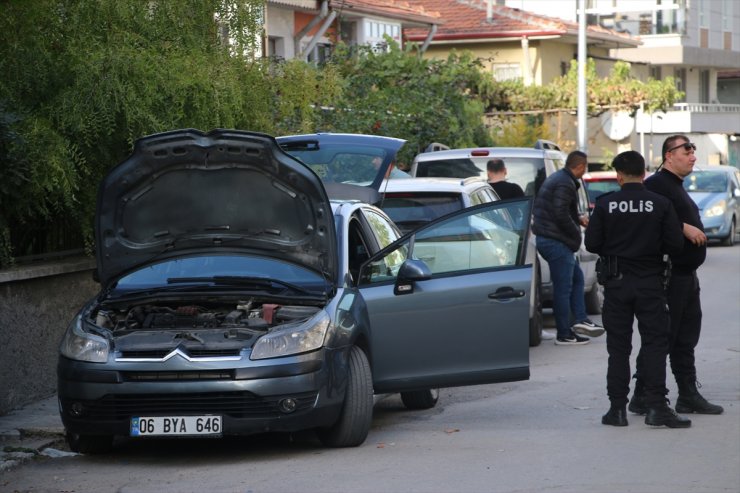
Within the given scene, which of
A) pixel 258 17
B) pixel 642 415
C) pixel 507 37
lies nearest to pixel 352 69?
pixel 258 17

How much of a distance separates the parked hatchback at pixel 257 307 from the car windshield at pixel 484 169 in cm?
698

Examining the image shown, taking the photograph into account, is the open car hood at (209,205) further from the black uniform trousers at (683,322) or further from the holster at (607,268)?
the black uniform trousers at (683,322)

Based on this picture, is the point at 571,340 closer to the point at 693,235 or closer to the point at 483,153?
the point at 483,153

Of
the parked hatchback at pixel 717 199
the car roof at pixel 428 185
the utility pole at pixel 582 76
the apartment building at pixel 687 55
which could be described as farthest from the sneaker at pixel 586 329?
the apartment building at pixel 687 55

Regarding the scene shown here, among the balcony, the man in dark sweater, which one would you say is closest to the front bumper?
the man in dark sweater

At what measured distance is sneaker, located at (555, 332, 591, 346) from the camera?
49.1 ft

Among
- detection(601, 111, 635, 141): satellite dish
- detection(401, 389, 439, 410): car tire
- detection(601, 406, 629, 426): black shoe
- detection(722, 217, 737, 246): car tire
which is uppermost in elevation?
detection(601, 111, 635, 141): satellite dish

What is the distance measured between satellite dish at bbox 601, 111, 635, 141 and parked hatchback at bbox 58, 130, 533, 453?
33472 millimetres

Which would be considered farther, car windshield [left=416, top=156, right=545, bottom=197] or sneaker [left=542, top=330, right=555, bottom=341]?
car windshield [left=416, top=156, right=545, bottom=197]

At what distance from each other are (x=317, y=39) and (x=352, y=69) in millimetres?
3961

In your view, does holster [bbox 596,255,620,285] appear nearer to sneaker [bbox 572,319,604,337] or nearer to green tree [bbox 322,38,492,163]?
sneaker [bbox 572,319,604,337]

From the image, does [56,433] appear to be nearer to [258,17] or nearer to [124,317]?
[124,317]

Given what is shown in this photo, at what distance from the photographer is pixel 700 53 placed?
58.5 m

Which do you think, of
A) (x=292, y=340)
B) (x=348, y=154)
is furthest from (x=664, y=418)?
(x=348, y=154)
